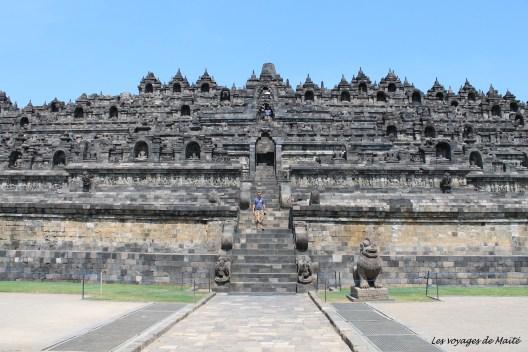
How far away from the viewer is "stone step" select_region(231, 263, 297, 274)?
17.2m

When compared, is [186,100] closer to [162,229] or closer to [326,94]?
[326,94]

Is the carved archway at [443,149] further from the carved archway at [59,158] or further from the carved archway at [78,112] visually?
the carved archway at [78,112]

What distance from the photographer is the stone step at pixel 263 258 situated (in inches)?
696

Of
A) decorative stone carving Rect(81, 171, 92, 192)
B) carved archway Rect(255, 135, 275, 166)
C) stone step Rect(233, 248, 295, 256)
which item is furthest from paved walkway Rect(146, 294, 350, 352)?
carved archway Rect(255, 135, 275, 166)

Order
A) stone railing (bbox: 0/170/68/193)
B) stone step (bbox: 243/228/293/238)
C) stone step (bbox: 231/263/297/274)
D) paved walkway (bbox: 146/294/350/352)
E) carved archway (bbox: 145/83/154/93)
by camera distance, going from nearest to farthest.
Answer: paved walkway (bbox: 146/294/350/352) → stone step (bbox: 231/263/297/274) → stone step (bbox: 243/228/293/238) → stone railing (bbox: 0/170/68/193) → carved archway (bbox: 145/83/154/93)

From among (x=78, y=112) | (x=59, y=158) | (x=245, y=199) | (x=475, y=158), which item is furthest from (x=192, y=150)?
(x=78, y=112)

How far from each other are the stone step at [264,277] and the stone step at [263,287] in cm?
24

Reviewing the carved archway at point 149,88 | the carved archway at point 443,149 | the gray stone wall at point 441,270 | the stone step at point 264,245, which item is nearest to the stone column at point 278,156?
the carved archway at point 443,149

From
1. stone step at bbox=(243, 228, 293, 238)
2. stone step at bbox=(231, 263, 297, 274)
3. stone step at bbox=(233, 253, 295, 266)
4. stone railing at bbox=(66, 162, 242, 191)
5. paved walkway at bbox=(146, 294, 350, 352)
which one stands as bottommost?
paved walkway at bbox=(146, 294, 350, 352)

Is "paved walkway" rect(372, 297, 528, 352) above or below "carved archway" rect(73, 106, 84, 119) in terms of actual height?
below

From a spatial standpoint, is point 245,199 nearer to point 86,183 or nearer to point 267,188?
point 267,188

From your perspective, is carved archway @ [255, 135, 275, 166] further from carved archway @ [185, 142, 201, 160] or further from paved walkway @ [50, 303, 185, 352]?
paved walkway @ [50, 303, 185, 352]

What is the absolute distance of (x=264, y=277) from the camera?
1691 cm

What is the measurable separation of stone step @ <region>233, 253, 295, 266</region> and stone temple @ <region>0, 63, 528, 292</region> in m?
0.08
